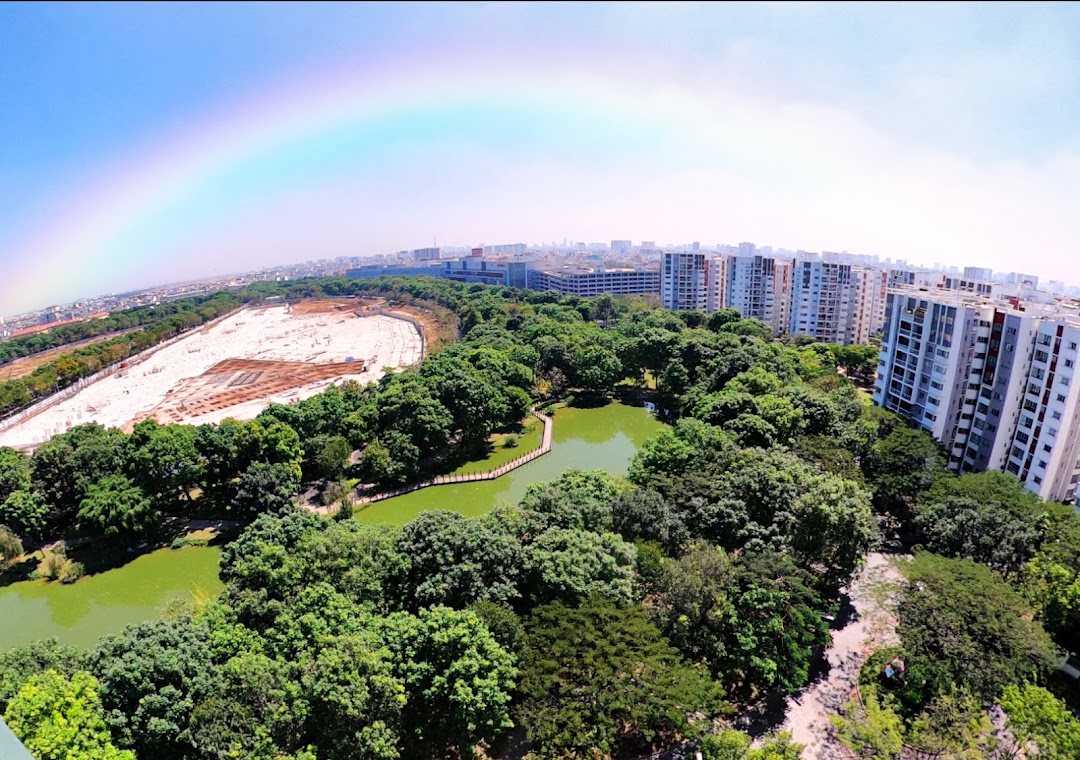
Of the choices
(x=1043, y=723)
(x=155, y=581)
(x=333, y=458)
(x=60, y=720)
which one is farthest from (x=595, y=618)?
(x=155, y=581)

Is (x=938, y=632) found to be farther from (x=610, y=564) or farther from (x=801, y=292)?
(x=801, y=292)

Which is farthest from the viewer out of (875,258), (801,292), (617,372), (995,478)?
(875,258)

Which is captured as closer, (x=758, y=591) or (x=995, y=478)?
(x=758, y=591)

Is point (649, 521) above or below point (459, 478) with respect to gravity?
above

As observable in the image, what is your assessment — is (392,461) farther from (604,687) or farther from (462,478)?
(604,687)

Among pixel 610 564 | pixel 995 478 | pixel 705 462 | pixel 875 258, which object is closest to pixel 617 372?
pixel 705 462

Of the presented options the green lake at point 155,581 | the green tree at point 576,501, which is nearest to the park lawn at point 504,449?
the green lake at point 155,581

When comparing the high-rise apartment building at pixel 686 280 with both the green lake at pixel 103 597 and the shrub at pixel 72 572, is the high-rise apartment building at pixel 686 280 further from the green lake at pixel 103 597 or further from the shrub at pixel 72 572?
the shrub at pixel 72 572
